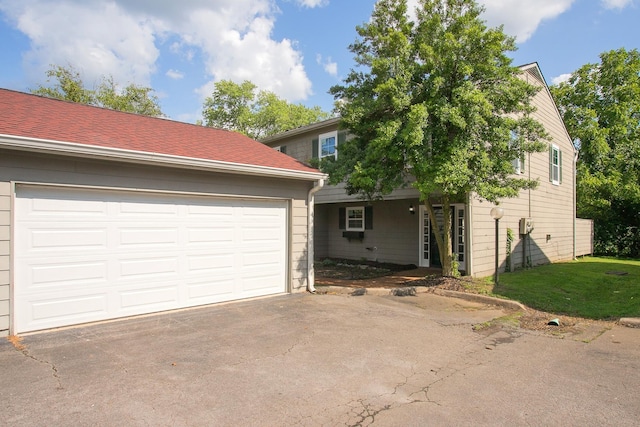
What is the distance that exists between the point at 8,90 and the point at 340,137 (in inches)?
360

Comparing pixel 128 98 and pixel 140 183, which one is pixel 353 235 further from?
pixel 128 98

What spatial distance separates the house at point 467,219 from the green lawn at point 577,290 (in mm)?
1049

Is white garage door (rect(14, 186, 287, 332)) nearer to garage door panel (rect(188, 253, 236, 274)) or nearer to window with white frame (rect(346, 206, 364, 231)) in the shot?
garage door panel (rect(188, 253, 236, 274))

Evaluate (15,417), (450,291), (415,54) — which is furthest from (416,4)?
(15,417)

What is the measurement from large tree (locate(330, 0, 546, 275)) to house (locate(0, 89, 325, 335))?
6.35ft

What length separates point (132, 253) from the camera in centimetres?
634

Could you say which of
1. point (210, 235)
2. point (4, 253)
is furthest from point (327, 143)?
point (4, 253)

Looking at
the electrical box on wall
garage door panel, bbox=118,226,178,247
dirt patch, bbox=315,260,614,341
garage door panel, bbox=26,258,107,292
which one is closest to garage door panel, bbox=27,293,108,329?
garage door panel, bbox=26,258,107,292

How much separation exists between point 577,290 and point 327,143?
29.3 ft

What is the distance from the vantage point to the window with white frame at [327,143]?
13922 millimetres

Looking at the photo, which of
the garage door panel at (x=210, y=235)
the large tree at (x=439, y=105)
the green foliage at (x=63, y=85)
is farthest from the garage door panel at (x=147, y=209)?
the green foliage at (x=63, y=85)

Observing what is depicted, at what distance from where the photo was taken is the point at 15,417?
10.5ft

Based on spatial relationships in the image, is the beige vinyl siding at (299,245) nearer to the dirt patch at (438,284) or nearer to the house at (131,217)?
the house at (131,217)

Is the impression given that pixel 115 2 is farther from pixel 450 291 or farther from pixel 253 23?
pixel 450 291
